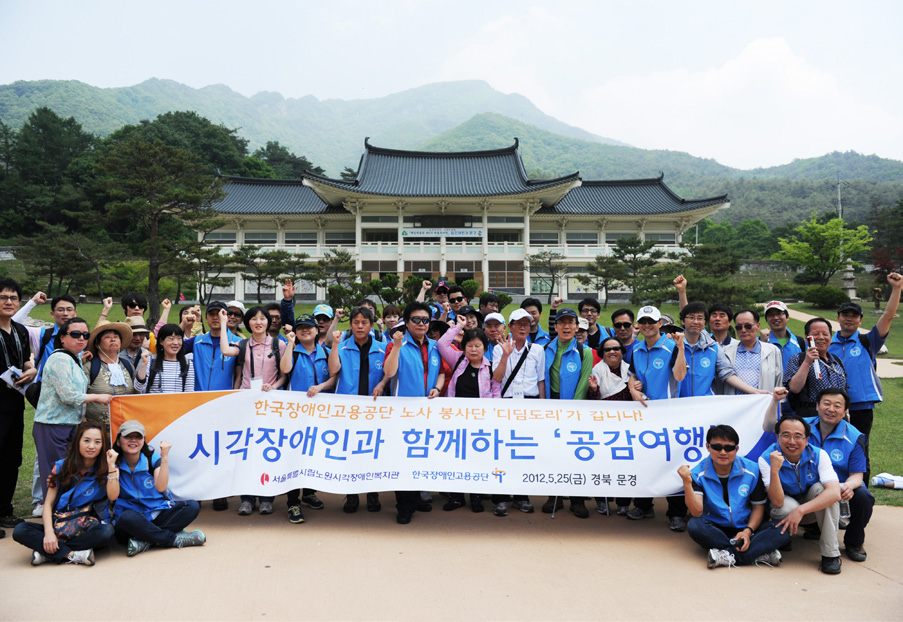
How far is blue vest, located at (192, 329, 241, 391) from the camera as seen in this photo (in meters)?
5.02

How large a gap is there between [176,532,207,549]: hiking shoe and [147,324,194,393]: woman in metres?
1.36

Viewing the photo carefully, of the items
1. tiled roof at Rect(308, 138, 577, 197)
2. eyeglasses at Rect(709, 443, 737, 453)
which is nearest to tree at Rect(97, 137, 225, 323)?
tiled roof at Rect(308, 138, 577, 197)

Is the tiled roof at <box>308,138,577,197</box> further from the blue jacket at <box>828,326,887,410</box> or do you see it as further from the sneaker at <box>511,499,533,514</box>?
the sneaker at <box>511,499,533,514</box>

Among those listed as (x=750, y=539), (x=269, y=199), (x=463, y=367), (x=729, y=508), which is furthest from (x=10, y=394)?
(x=269, y=199)

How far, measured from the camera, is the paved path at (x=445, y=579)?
10.5ft

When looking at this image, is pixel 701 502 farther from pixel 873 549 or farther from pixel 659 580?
pixel 873 549

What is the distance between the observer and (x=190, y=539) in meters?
4.03

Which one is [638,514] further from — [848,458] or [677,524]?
[848,458]

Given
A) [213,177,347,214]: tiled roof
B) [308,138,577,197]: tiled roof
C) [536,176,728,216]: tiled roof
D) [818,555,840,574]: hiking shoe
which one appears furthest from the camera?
[213,177,347,214]: tiled roof

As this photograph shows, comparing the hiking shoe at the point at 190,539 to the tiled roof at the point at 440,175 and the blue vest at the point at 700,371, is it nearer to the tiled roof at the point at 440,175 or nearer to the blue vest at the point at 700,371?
the blue vest at the point at 700,371

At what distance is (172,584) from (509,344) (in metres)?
2.98

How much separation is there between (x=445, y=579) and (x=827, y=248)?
109 feet

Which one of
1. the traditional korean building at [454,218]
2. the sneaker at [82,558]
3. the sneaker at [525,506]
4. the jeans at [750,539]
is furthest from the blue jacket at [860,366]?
the traditional korean building at [454,218]

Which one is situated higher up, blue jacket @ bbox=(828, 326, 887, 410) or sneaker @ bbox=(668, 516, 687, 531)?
blue jacket @ bbox=(828, 326, 887, 410)
